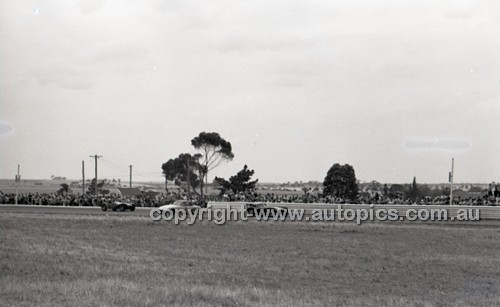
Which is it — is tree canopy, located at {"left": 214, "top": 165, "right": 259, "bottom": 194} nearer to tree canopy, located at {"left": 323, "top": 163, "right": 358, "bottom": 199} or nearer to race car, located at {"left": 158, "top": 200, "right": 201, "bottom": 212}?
tree canopy, located at {"left": 323, "top": 163, "right": 358, "bottom": 199}

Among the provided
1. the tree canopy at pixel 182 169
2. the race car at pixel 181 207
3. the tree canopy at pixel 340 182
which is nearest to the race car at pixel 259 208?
the race car at pixel 181 207

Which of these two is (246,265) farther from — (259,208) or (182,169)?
(182,169)

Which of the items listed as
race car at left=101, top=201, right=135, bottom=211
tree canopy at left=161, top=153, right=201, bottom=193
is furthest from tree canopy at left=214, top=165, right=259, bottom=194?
race car at left=101, top=201, right=135, bottom=211

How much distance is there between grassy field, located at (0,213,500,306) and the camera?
12406 millimetres

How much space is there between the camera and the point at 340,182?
74500mm

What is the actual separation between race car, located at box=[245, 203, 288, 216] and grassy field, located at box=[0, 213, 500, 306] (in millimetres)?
9221

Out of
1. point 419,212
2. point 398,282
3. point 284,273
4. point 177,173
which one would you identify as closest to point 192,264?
point 284,273

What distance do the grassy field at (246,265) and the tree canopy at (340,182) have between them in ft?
140

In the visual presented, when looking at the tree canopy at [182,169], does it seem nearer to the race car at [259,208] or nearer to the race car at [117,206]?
the race car at [117,206]

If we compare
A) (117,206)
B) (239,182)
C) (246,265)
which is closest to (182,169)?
(239,182)

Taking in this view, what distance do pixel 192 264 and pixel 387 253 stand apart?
6.86 m

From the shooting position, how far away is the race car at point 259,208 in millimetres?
40419

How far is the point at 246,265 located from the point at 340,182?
189 ft

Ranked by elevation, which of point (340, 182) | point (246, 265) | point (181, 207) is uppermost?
point (340, 182)
